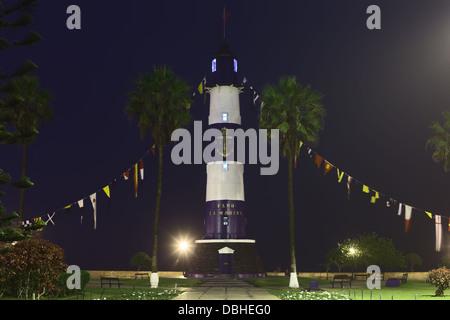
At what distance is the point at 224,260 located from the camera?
60312 mm

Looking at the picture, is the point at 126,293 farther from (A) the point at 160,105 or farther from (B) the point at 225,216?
(B) the point at 225,216

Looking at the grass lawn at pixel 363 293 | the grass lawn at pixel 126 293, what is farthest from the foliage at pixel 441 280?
the grass lawn at pixel 126 293

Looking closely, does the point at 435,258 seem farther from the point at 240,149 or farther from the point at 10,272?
the point at 10,272

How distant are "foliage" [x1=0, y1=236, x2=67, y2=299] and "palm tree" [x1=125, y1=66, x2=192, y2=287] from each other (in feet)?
42.8

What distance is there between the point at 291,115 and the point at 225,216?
1836cm

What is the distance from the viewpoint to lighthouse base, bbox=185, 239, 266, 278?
60122 millimetres

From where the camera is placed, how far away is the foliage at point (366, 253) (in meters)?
69.6

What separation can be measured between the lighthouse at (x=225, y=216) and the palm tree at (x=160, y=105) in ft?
51.2

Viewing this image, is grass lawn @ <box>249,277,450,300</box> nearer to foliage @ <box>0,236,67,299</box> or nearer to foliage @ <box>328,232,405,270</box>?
foliage @ <box>0,236,67,299</box>

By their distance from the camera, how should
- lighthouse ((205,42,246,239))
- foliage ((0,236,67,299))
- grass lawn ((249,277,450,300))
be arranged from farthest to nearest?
lighthouse ((205,42,246,239)) → grass lawn ((249,277,450,300)) → foliage ((0,236,67,299))

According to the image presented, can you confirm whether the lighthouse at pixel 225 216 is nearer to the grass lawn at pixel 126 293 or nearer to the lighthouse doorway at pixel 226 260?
the lighthouse doorway at pixel 226 260

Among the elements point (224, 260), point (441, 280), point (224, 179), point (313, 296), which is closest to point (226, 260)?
point (224, 260)

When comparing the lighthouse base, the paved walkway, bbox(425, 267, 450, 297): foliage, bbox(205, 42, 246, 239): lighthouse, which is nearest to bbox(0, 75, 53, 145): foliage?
the paved walkway
